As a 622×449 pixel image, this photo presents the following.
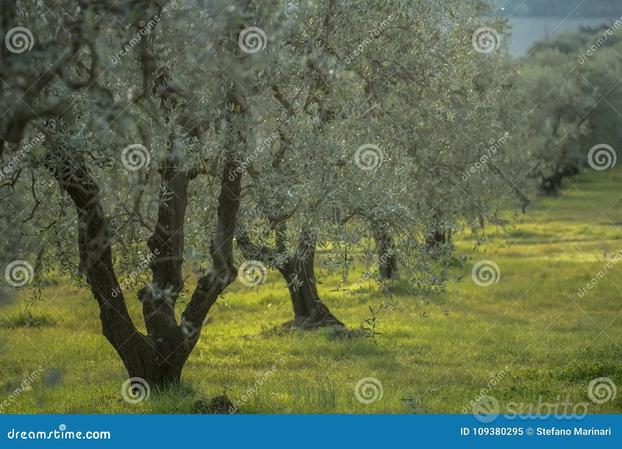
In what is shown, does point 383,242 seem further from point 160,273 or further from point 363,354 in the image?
point 363,354

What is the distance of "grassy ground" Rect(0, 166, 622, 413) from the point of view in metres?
15.3

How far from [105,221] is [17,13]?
3321 millimetres

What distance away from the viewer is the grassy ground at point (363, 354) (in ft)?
50.1

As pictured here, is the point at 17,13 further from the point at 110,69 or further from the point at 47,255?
the point at 47,255

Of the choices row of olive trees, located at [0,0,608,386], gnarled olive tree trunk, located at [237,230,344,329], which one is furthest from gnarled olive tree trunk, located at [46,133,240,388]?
gnarled olive tree trunk, located at [237,230,344,329]

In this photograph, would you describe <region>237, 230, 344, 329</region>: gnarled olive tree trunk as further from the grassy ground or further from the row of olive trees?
the grassy ground

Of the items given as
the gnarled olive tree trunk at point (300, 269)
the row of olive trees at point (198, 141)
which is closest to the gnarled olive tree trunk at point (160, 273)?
the row of olive trees at point (198, 141)

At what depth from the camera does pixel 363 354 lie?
20.3 m

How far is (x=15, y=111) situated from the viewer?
11.5 meters

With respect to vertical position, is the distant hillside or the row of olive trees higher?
the distant hillside

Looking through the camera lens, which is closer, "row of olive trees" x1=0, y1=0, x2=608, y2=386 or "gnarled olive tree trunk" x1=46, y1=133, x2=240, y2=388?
"row of olive trees" x1=0, y1=0, x2=608, y2=386

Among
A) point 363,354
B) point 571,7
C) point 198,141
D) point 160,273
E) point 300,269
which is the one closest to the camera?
point 198,141

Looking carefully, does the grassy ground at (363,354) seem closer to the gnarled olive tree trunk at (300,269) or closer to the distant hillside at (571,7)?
the gnarled olive tree trunk at (300,269)

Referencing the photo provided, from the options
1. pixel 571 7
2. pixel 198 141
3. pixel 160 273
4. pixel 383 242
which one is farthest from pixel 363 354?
pixel 571 7
